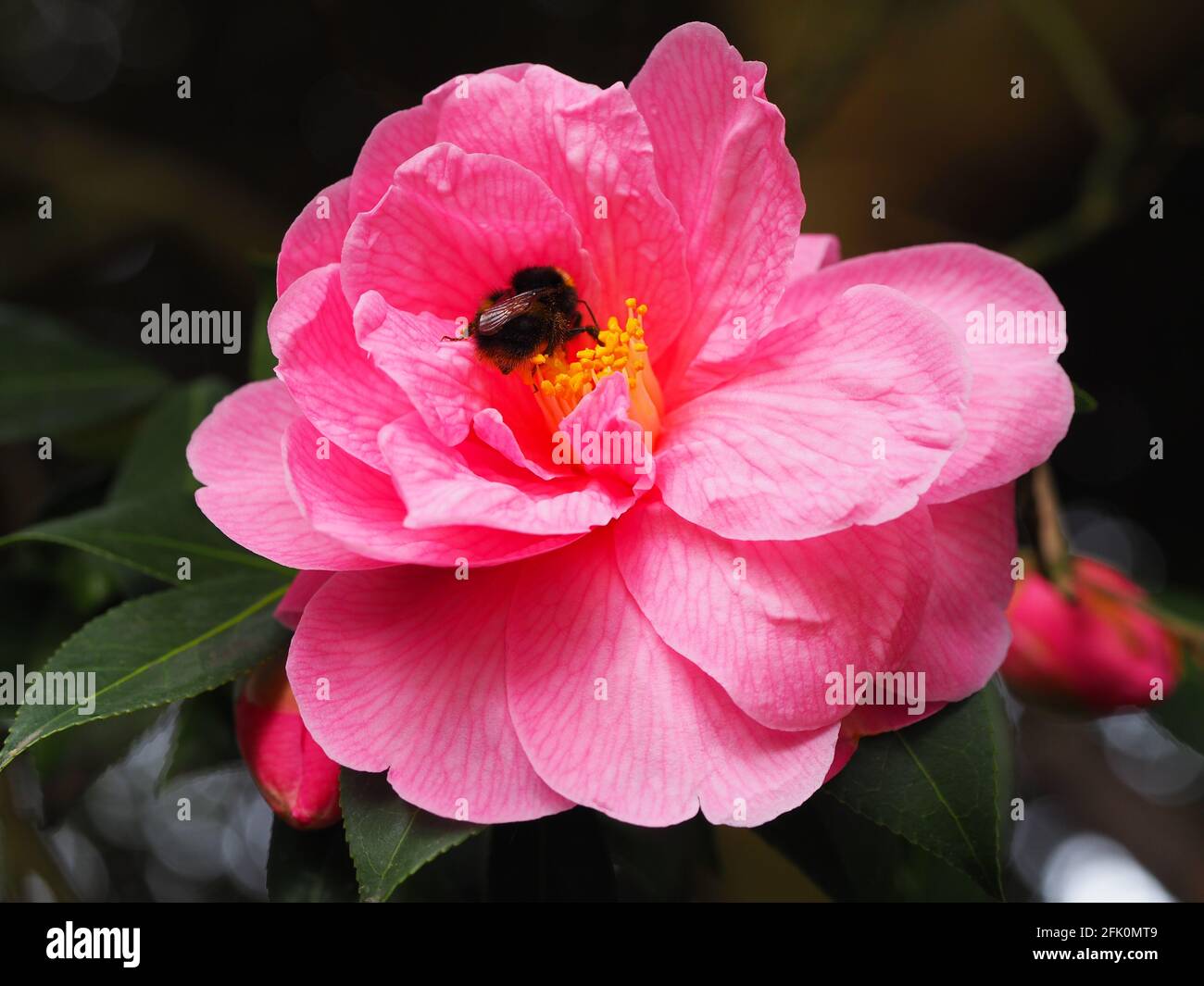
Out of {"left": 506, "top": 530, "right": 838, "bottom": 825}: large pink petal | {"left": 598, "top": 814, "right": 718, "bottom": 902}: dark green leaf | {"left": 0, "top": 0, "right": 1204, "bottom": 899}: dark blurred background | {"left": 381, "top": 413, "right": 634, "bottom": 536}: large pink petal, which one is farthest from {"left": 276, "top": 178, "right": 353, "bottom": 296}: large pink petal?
{"left": 0, "top": 0, "right": 1204, "bottom": 899}: dark blurred background

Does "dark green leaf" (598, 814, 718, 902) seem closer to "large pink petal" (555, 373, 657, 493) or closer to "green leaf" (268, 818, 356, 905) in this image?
"green leaf" (268, 818, 356, 905)

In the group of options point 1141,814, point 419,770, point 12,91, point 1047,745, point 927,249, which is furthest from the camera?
point 12,91

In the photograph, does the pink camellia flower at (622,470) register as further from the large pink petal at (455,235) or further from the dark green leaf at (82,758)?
the dark green leaf at (82,758)

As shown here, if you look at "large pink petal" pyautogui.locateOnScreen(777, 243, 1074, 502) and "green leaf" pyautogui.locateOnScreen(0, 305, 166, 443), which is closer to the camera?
"large pink petal" pyautogui.locateOnScreen(777, 243, 1074, 502)

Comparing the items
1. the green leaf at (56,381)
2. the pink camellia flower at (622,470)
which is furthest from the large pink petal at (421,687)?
the green leaf at (56,381)

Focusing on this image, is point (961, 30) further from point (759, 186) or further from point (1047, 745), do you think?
point (759, 186)
